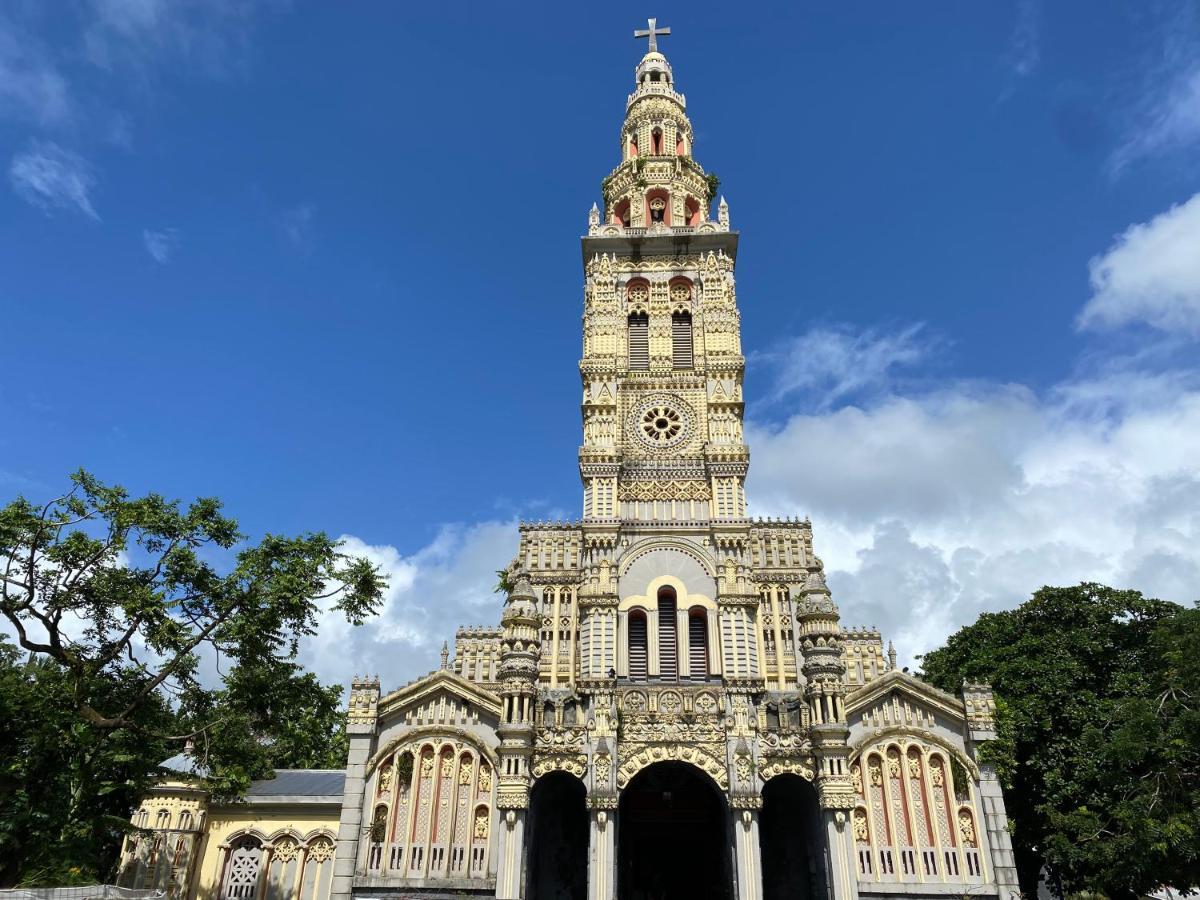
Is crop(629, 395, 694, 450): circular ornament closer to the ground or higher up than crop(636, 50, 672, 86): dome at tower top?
closer to the ground

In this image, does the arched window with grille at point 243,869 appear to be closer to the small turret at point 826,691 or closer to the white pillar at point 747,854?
the white pillar at point 747,854

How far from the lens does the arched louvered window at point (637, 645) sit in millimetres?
34000

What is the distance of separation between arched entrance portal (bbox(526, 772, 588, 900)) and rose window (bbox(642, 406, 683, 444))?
15930mm

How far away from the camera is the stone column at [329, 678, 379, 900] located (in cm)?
2758

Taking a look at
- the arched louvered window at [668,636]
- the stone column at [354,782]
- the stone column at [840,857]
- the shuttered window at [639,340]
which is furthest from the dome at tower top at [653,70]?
the stone column at [840,857]

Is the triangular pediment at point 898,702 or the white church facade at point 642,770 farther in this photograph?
the triangular pediment at point 898,702

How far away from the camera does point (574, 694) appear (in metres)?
29.5

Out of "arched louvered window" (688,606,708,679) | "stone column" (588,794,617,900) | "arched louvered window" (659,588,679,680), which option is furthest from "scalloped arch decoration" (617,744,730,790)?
"arched louvered window" (688,606,708,679)

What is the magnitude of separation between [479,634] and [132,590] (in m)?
17.8

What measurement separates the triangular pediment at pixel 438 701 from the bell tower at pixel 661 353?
31.5ft

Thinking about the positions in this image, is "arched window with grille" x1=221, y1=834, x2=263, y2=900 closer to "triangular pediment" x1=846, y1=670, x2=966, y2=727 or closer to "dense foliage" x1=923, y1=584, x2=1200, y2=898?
"triangular pediment" x1=846, y1=670, x2=966, y2=727

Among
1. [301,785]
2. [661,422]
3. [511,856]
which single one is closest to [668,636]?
[661,422]

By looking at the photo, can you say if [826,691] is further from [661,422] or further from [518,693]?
[661,422]

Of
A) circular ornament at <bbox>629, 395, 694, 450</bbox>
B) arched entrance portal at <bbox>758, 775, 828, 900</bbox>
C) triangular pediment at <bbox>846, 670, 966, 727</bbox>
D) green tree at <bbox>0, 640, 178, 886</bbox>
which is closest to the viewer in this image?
green tree at <bbox>0, 640, 178, 886</bbox>
